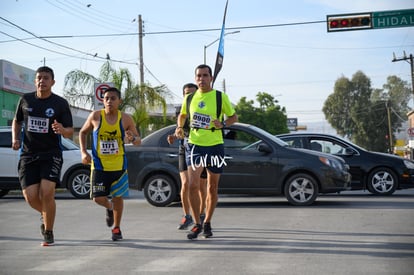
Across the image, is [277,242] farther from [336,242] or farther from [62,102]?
[62,102]

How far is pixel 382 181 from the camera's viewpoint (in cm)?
1389

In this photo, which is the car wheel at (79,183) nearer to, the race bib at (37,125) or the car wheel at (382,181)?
the car wheel at (382,181)

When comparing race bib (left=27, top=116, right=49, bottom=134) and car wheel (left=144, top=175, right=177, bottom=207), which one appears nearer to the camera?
race bib (left=27, top=116, right=49, bottom=134)

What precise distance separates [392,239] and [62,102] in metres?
4.12

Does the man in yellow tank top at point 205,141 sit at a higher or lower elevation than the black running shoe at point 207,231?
higher

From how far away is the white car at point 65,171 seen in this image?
14.4m

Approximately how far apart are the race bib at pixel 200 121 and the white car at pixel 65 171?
295 inches

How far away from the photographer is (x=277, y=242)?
23.3 feet

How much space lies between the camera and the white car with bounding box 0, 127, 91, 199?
14.4 meters

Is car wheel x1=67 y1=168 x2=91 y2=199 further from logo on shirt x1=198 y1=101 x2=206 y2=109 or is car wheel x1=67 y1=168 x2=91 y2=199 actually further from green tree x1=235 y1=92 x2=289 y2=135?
green tree x1=235 y1=92 x2=289 y2=135

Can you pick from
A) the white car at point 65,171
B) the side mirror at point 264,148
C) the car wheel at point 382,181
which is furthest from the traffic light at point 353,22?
the side mirror at point 264,148

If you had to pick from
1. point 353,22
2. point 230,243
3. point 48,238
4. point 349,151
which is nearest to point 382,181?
point 349,151

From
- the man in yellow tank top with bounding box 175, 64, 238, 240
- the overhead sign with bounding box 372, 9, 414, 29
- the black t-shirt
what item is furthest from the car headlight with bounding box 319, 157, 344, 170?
the overhead sign with bounding box 372, 9, 414, 29

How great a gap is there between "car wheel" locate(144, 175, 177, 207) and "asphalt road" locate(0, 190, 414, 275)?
0.43 m
